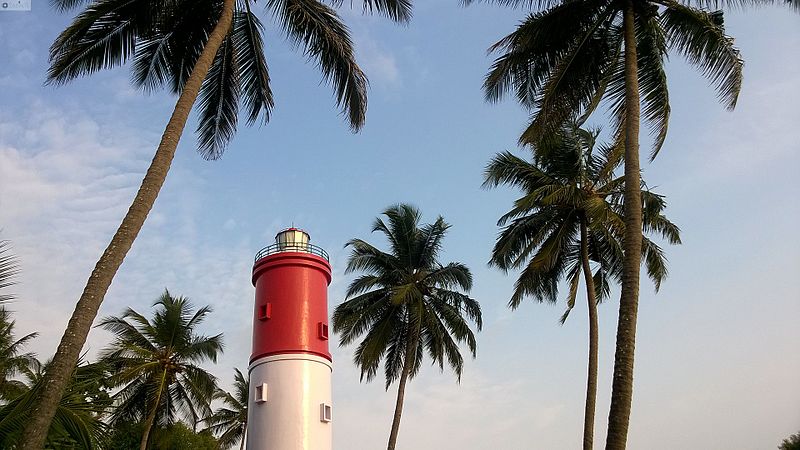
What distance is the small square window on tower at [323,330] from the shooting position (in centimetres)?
2578

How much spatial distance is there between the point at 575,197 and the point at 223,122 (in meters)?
12.0

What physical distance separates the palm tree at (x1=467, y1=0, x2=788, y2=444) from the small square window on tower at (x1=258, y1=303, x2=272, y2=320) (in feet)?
41.5

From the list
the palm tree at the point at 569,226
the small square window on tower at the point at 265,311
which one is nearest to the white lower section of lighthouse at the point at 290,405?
the small square window on tower at the point at 265,311

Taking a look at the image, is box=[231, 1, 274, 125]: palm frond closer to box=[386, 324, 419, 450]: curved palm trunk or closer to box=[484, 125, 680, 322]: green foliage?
box=[484, 125, 680, 322]: green foliage

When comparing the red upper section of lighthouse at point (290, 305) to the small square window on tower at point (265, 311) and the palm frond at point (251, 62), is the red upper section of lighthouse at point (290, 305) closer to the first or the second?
the small square window on tower at point (265, 311)

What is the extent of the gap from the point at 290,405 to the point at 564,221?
10959mm

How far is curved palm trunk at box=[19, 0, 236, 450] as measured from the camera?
8344mm

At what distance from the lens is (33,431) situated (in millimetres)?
8141

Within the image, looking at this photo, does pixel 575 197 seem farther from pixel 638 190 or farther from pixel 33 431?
pixel 33 431

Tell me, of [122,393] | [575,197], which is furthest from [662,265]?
[122,393]

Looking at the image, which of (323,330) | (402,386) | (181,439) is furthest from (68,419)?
(181,439)

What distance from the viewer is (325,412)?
24.8 metres

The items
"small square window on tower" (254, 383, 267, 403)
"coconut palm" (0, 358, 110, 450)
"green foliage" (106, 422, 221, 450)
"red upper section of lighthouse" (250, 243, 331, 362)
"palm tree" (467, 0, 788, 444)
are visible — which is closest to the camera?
"coconut palm" (0, 358, 110, 450)

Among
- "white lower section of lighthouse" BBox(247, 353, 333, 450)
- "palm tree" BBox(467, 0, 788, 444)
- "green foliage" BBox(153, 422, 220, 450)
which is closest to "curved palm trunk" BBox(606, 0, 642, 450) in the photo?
"palm tree" BBox(467, 0, 788, 444)
